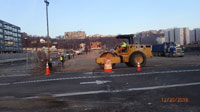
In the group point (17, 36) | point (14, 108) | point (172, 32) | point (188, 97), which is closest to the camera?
point (14, 108)

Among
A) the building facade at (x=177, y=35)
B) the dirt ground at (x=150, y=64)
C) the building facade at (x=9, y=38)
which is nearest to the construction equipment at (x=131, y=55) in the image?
the dirt ground at (x=150, y=64)

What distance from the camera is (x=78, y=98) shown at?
6688 millimetres

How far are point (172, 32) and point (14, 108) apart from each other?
90.9 m

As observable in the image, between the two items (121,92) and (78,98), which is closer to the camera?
(78,98)

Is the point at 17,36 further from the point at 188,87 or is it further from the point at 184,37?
the point at 188,87

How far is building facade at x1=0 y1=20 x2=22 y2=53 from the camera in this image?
84531 mm

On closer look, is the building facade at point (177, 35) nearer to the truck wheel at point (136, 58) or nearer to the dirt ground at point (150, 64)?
the dirt ground at point (150, 64)

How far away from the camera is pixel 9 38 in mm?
91250

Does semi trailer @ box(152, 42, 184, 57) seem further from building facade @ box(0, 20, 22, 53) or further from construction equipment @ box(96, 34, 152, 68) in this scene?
building facade @ box(0, 20, 22, 53)

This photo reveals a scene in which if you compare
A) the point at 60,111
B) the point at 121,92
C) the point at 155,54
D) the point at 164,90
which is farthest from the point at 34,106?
the point at 155,54
